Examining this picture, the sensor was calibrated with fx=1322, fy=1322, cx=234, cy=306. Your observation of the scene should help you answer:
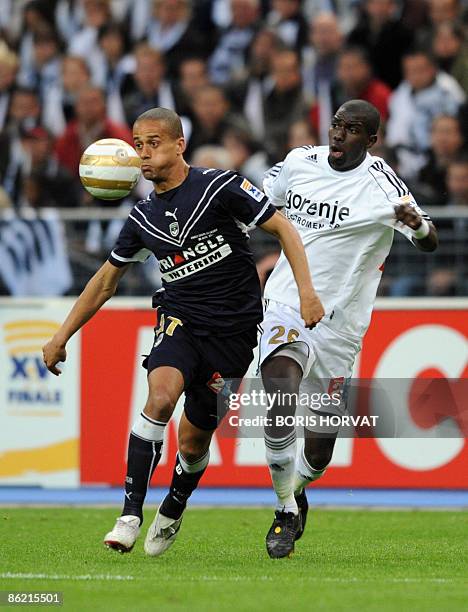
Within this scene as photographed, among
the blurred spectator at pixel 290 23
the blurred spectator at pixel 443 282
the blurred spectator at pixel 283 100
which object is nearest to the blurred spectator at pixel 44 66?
the blurred spectator at pixel 290 23

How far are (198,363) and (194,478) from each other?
789 mm

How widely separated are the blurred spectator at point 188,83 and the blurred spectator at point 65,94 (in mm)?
1259

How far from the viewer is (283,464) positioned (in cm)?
779

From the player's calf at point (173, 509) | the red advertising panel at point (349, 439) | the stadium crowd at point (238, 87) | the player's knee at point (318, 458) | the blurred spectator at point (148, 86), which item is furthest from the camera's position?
the blurred spectator at point (148, 86)

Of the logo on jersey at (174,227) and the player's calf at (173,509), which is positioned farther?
the player's calf at (173,509)

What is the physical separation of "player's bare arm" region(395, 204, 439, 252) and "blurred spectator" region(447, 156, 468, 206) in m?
5.20

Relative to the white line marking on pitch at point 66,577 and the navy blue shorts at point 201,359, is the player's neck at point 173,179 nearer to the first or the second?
the navy blue shorts at point 201,359

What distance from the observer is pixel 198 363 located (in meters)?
7.50

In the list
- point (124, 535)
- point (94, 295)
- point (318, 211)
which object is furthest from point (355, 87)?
point (124, 535)

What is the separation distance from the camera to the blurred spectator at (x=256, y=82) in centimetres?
1515

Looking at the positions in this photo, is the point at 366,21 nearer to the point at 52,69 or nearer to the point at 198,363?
the point at 52,69

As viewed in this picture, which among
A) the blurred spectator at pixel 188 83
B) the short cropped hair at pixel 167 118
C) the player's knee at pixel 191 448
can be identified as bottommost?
the player's knee at pixel 191 448

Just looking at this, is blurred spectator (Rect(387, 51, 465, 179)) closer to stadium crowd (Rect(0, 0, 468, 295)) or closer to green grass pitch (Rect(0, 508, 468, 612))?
stadium crowd (Rect(0, 0, 468, 295))

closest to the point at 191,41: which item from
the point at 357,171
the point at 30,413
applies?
the point at 30,413
